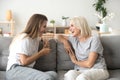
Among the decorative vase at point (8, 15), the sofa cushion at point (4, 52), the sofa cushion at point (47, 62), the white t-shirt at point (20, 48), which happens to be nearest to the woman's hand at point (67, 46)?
the sofa cushion at point (47, 62)

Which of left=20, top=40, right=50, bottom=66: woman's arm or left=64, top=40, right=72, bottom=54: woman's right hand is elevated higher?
left=64, top=40, right=72, bottom=54: woman's right hand

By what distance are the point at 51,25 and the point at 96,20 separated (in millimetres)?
1290

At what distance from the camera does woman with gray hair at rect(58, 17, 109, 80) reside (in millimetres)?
2350

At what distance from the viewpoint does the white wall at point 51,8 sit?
6594 mm

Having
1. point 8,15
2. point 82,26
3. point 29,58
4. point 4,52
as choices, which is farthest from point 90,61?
point 8,15

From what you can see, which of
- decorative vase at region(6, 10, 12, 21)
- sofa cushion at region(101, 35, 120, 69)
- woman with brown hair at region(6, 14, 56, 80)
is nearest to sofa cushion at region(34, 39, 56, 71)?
woman with brown hair at region(6, 14, 56, 80)

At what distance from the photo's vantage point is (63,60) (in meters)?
2.64

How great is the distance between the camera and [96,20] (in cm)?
671

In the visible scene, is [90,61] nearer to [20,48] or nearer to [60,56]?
[60,56]

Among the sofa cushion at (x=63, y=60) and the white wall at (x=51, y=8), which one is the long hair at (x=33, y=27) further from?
the white wall at (x=51, y=8)

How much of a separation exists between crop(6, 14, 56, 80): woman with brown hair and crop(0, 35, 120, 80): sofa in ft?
0.53

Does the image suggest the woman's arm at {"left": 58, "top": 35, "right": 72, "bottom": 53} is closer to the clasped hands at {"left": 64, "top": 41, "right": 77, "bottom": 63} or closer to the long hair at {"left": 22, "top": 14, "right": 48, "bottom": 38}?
the clasped hands at {"left": 64, "top": 41, "right": 77, "bottom": 63}

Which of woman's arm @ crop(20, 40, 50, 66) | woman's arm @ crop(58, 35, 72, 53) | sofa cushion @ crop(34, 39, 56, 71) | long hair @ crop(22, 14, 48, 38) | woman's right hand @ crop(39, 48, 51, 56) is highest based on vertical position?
long hair @ crop(22, 14, 48, 38)

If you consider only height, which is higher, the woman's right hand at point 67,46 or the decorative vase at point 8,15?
the decorative vase at point 8,15
